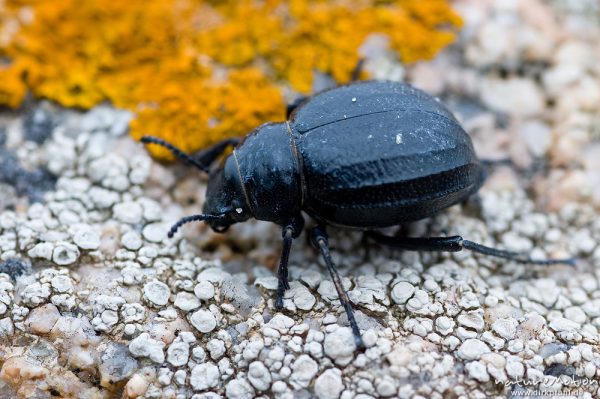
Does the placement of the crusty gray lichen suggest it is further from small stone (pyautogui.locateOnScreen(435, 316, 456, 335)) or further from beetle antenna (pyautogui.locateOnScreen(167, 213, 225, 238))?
beetle antenna (pyautogui.locateOnScreen(167, 213, 225, 238))

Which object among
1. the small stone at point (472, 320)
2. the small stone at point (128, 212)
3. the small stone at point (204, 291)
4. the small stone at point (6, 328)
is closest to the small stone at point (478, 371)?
the small stone at point (472, 320)

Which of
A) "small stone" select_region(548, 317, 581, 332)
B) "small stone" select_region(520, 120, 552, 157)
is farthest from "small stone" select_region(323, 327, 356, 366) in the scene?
"small stone" select_region(520, 120, 552, 157)

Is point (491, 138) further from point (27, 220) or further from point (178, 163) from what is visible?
point (27, 220)

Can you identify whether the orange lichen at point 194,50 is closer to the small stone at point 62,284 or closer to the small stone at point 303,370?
the small stone at point 62,284

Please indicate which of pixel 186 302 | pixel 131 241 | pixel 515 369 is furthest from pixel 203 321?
pixel 515 369

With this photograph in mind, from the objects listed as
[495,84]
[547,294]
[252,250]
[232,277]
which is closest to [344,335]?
[232,277]

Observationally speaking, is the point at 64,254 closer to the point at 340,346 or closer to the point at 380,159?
the point at 340,346
